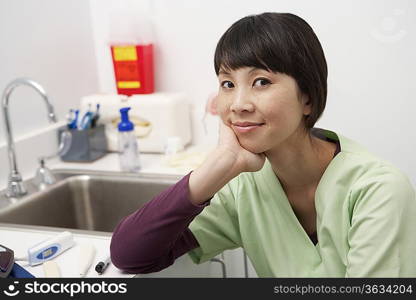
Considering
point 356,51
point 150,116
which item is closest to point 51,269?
point 150,116

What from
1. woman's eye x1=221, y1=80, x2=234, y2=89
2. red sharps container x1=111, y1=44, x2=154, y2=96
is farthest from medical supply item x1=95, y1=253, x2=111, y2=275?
red sharps container x1=111, y1=44, x2=154, y2=96

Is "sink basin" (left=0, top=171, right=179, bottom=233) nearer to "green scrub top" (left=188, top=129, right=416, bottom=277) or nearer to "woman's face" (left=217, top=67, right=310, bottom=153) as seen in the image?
"green scrub top" (left=188, top=129, right=416, bottom=277)

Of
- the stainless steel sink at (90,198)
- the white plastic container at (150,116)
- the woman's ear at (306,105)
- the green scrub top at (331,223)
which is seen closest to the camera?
the green scrub top at (331,223)

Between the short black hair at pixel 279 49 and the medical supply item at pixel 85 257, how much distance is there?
545mm

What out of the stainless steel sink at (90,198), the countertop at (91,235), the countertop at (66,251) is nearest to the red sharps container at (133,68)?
the countertop at (91,235)

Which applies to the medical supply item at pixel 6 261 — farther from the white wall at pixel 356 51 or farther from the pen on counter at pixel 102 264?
the white wall at pixel 356 51

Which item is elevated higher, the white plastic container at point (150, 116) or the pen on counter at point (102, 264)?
the white plastic container at point (150, 116)

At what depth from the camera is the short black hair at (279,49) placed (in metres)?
0.93

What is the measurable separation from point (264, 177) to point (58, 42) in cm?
122

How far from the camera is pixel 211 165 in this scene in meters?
1.02

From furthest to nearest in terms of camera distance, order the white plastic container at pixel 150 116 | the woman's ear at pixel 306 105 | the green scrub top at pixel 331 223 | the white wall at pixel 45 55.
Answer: the white plastic container at pixel 150 116, the white wall at pixel 45 55, the woman's ear at pixel 306 105, the green scrub top at pixel 331 223

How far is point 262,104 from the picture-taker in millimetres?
936

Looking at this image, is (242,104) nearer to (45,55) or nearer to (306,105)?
(306,105)

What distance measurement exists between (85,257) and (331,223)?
58 cm
